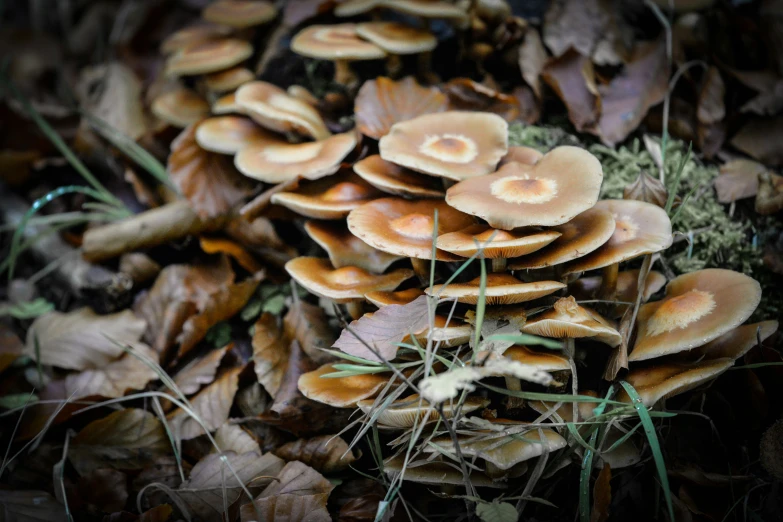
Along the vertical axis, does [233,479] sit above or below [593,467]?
below

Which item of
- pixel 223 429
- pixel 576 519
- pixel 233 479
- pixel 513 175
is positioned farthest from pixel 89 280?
pixel 576 519

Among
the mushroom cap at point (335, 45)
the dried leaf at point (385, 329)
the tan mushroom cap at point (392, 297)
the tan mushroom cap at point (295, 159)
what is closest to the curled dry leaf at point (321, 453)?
the dried leaf at point (385, 329)

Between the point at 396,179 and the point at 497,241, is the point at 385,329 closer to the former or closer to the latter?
the point at 497,241

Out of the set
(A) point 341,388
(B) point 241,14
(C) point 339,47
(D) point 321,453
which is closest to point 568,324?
(A) point 341,388

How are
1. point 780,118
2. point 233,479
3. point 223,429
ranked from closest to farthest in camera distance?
1. point 233,479
2. point 223,429
3. point 780,118

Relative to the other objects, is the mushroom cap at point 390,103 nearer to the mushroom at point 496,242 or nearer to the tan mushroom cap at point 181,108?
the mushroom at point 496,242

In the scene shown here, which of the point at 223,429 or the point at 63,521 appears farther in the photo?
the point at 223,429

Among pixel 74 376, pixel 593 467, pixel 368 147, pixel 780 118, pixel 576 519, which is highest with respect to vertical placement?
pixel 780 118

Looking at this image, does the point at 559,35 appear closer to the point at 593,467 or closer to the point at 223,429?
the point at 593,467
